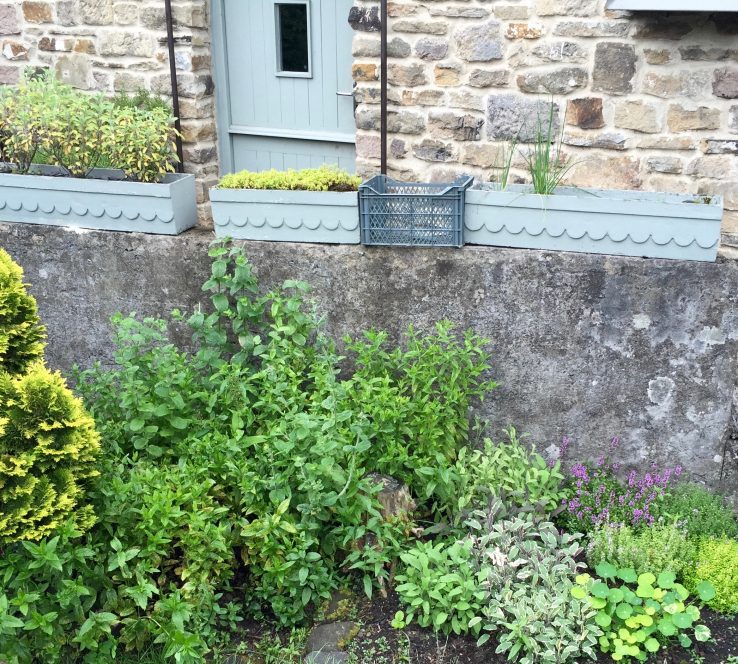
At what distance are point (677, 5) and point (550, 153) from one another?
Answer: 1011 millimetres

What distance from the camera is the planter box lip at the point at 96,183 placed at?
14.8ft

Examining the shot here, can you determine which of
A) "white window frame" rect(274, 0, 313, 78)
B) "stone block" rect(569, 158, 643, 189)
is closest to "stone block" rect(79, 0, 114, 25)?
"white window frame" rect(274, 0, 313, 78)

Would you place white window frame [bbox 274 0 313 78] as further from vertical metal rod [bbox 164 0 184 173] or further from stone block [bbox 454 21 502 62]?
stone block [bbox 454 21 502 62]

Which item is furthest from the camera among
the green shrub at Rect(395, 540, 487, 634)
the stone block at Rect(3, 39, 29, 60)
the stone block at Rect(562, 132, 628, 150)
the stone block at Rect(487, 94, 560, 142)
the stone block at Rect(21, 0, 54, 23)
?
the stone block at Rect(3, 39, 29, 60)

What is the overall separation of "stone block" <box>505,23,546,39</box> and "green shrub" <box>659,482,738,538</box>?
8.14 ft

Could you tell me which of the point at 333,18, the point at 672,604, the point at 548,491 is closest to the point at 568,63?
the point at 333,18

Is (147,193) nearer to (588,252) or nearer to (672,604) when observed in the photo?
(588,252)

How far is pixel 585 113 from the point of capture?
14.4 ft

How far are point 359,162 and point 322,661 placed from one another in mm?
2838

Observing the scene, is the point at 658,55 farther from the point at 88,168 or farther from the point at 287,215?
the point at 88,168

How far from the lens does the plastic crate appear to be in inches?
165

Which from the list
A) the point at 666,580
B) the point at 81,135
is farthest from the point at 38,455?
the point at 666,580

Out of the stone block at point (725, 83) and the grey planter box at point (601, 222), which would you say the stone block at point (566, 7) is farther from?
the grey planter box at point (601, 222)

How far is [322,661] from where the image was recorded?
135 inches
